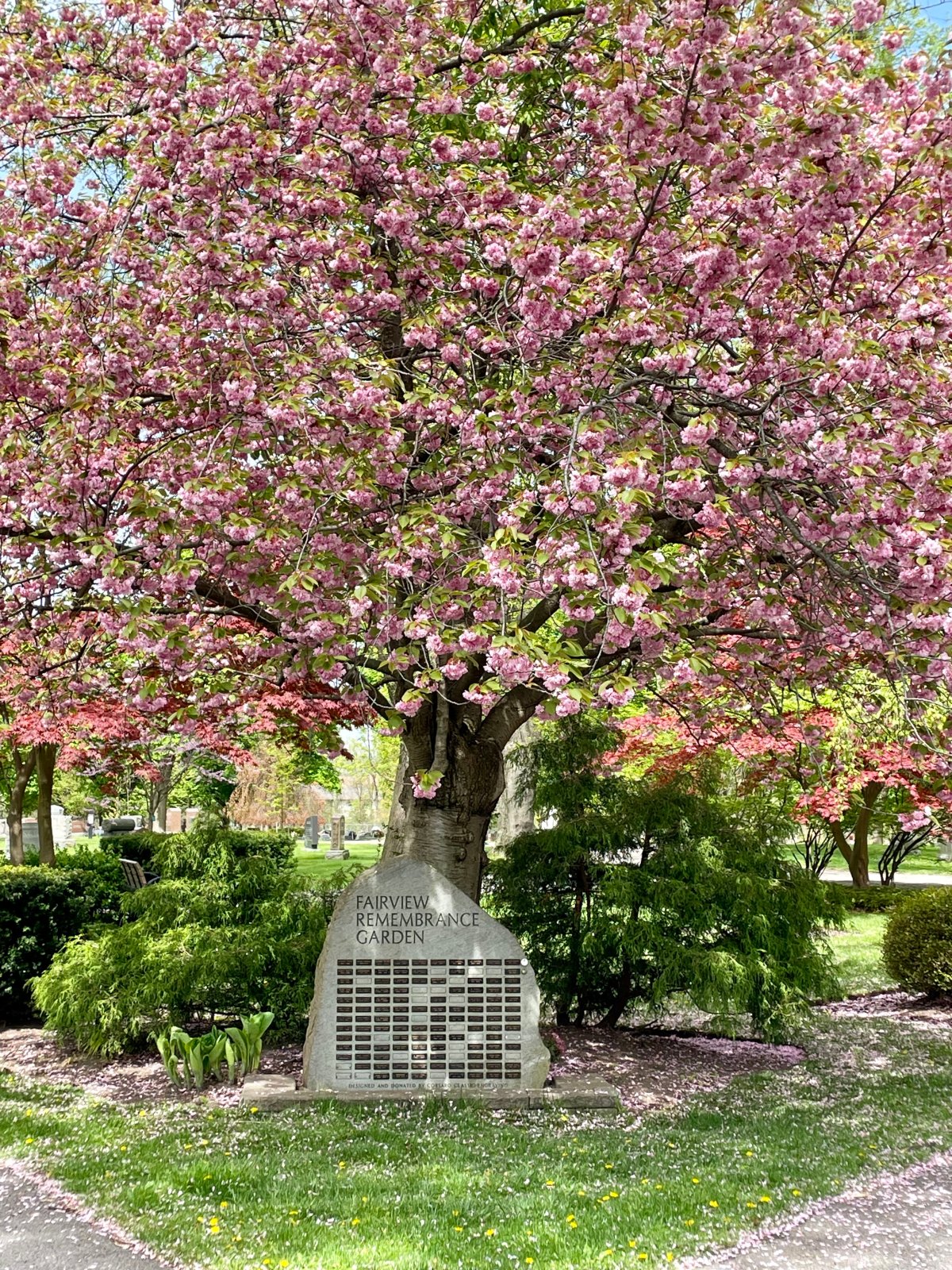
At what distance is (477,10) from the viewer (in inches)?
266

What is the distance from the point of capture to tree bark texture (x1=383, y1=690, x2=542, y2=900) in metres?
7.29

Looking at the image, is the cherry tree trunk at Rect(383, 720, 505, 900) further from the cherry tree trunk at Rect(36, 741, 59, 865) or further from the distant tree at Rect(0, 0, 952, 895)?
the cherry tree trunk at Rect(36, 741, 59, 865)

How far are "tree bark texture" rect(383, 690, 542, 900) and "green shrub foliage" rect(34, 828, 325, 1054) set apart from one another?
1169 mm

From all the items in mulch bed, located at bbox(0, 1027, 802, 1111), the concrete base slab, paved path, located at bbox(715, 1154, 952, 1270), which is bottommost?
mulch bed, located at bbox(0, 1027, 802, 1111)

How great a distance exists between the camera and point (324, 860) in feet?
116

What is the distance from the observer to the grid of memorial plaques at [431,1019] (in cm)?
652

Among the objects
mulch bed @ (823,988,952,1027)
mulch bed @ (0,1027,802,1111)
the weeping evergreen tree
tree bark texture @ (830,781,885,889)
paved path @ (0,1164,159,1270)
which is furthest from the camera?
tree bark texture @ (830,781,885,889)

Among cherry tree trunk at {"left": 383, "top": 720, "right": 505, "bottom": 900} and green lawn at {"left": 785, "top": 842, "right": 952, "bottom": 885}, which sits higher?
cherry tree trunk at {"left": 383, "top": 720, "right": 505, "bottom": 900}

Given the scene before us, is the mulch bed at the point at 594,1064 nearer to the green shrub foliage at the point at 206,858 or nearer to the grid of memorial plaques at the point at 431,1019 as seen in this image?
the grid of memorial plaques at the point at 431,1019

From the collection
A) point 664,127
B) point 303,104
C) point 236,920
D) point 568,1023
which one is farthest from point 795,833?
point 303,104

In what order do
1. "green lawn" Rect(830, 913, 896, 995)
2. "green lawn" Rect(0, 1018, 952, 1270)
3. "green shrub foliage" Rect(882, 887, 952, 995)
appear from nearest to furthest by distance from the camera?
"green lawn" Rect(0, 1018, 952, 1270)
"green shrub foliage" Rect(882, 887, 952, 995)
"green lawn" Rect(830, 913, 896, 995)

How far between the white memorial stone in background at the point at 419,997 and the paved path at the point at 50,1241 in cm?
216

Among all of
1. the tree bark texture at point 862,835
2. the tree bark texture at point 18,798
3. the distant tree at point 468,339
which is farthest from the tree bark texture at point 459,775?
the tree bark texture at point 18,798

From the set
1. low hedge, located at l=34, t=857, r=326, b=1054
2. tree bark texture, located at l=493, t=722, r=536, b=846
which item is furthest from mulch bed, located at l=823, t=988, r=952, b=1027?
low hedge, located at l=34, t=857, r=326, b=1054
